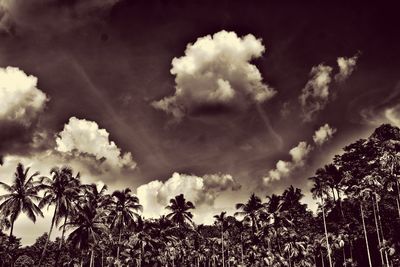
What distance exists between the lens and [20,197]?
48.8m

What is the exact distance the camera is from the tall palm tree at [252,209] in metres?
71.5

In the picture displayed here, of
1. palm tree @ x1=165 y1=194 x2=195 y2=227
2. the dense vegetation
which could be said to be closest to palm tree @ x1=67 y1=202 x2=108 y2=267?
the dense vegetation

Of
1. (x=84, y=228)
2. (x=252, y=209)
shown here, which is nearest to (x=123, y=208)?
(x=84, y=228)

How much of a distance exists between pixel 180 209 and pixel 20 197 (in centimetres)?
3451

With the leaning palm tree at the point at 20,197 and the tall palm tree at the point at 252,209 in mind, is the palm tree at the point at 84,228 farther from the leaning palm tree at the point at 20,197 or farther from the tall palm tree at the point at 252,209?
the tall palm tree at the point at 252,209

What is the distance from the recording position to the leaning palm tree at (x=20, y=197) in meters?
48.3

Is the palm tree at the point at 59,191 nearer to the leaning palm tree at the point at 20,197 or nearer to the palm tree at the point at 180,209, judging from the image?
the leaning palm tree at the point at 20,197

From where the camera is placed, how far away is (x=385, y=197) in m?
57.4

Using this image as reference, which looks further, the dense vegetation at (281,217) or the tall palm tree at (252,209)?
the tall palm tree at (252,209)

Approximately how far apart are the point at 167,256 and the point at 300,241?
27.0 m

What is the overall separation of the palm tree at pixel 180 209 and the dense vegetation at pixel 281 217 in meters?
0.20

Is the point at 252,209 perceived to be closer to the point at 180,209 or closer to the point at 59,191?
the point at 180,209

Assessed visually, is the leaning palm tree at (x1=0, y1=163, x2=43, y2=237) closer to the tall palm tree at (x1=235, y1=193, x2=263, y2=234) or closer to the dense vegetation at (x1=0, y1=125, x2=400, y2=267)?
the dense vegetation at (x1=0, y1=125, x2=400, y2=267)

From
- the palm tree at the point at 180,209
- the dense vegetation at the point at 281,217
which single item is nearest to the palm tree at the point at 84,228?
the dense vegetation at the point at 281,217
